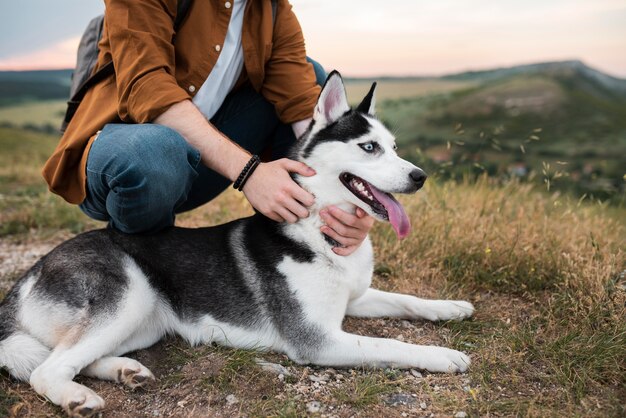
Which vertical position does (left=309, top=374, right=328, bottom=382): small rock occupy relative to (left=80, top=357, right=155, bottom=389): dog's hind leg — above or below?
above

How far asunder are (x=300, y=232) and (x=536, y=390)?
1391mm

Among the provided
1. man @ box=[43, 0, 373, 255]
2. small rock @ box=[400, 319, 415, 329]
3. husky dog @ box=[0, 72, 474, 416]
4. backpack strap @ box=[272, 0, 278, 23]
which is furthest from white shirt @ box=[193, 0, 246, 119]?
small rock @ box=[400, 319, 415, 329]

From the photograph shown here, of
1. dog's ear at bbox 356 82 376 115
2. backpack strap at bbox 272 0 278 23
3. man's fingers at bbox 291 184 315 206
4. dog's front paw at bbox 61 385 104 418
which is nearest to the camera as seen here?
dog's front paw at bbox 61 385 104 418

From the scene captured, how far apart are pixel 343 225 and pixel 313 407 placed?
36.3 inches

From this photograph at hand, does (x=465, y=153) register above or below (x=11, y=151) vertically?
above

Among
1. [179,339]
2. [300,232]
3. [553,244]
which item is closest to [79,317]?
[179,339]

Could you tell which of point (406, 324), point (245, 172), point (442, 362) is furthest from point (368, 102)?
point (442, 362)

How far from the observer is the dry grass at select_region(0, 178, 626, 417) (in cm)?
247

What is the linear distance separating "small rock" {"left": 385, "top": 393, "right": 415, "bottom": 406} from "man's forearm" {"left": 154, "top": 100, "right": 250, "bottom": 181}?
1380 mm

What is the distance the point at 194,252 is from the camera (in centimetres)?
301

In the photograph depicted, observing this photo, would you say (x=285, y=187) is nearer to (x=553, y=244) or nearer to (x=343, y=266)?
(x=343, y=266)

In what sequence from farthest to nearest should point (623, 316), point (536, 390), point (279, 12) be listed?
point (279, 12), point (623, 316), point (536, 390)

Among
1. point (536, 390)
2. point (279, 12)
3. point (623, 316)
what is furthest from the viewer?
point (279, 12)

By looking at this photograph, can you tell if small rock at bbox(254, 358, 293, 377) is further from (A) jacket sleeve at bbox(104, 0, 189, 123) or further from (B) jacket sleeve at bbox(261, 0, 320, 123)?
(B) jacket sleeve at bbox(261, 0, 320, 123)
